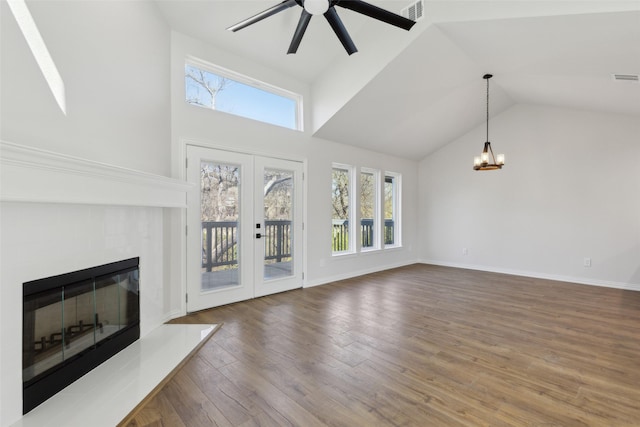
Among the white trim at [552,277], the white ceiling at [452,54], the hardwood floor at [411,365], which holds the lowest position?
the hardwood floor at [411,365]

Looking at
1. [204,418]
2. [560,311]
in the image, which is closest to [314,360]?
[204,418]

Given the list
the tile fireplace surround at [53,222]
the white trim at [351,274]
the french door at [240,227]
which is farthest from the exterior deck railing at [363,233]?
the tile fireplace surround at [53,222]

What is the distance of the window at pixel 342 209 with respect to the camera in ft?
17.5

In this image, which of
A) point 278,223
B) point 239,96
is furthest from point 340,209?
point 239,96

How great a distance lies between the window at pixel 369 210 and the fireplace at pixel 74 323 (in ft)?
13.7

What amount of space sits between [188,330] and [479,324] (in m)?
3.05

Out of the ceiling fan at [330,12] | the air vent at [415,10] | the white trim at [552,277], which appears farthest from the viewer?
the white trim at [552,277]

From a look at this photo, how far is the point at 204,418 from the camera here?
65.7 inches

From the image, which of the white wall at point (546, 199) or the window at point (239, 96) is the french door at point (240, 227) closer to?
the window at point (239, 96)

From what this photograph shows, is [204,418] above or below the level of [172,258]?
below

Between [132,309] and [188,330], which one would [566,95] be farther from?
[132,309]

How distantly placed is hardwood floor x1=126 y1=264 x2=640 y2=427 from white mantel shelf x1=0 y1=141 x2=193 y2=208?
54.7 inches

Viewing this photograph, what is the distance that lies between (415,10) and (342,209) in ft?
10.4

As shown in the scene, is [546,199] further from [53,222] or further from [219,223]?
[53,222]
